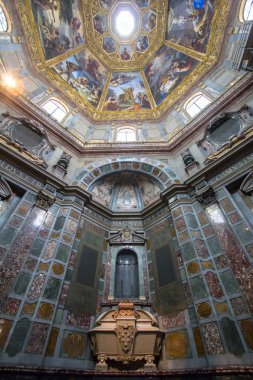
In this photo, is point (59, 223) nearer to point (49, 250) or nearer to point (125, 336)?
point (49, 250)

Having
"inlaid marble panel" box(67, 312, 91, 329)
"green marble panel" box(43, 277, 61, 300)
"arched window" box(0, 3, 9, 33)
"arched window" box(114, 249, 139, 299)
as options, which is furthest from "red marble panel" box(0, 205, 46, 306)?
"arched window" box(0, 3, 9, 33)

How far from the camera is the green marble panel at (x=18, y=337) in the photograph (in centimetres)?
538

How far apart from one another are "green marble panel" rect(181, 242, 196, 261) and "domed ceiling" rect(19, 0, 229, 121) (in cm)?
1191

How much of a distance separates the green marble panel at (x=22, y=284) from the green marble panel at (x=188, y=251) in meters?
5.60

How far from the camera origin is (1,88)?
10.7 meters

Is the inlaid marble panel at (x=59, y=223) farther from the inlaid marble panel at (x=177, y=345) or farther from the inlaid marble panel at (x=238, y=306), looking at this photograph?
the inlaid marble panel at (x=238, y=306)

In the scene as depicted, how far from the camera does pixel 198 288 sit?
267 inches

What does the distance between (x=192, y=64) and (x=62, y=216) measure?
15438 millimetres

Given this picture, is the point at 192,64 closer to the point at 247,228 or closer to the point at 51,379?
the point at 247,228

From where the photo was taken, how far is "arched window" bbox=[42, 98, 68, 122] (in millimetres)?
13851

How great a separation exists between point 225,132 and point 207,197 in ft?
12.8

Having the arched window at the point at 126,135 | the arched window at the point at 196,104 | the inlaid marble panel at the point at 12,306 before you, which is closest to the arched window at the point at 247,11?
the arched window at the point at 196,104

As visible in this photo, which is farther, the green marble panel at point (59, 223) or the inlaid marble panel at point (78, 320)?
the green marble panel at point (59, 223)

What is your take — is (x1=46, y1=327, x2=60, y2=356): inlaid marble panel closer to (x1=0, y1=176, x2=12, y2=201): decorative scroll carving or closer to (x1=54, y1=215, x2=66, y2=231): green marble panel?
(x1=54, y1=215, x2=66, y2=231): green marble panel
